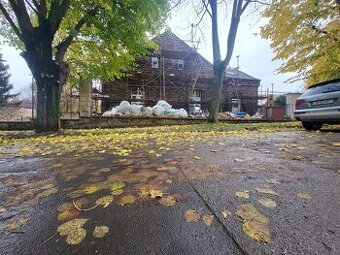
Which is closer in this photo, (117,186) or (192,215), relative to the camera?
(192,215)

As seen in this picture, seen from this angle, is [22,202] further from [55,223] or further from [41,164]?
[41,164]

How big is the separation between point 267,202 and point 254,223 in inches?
15.4

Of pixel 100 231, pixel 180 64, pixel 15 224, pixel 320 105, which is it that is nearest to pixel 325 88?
pixel 320 105

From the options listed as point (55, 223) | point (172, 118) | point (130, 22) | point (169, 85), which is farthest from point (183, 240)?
point (169, 85)

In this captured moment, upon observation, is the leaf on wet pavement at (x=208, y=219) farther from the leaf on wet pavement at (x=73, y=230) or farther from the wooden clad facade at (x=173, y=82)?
the wooden clad facade at (x=173, y=82)

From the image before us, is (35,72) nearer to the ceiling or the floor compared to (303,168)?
nearer to the ceiling

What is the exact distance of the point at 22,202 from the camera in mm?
2201

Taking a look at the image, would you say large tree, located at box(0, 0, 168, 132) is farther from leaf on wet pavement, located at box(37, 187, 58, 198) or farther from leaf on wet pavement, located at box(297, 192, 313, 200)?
leaf on wet pavement, located at box(297, 192, 313, 200)

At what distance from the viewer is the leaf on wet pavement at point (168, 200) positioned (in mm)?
2047

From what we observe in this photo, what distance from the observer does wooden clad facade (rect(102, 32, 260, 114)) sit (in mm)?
24625

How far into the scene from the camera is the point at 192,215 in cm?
184

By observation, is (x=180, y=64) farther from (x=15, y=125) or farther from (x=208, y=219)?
(x=208, y=219)

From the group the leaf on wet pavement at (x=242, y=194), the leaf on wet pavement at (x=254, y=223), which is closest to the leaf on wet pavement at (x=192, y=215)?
the leaf on wet pavement at (x=254, y=223)

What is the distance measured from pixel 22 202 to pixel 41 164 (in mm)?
1543
